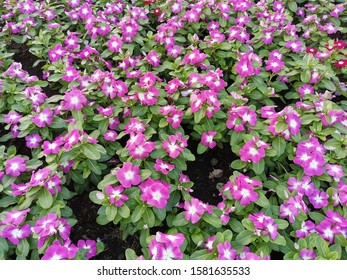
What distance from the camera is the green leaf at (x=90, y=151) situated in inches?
84.5

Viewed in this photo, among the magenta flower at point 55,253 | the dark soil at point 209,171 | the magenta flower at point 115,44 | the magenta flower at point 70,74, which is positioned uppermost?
the magenta flower at point 115,44

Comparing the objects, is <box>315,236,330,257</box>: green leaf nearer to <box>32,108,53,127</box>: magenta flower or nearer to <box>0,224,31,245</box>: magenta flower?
<box>0,224,31,245</box>: magenta flower

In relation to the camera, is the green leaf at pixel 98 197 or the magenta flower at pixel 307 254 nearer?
the magenta flower at pixel 307 254

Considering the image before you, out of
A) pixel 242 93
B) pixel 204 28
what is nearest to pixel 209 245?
pixel 242 93

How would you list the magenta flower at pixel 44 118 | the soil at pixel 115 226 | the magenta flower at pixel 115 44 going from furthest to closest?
the magenta flower at pixel 115 44
the magenta flower at pixel 44 118
the soil at pixel 115 226

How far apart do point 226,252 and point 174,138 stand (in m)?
0.76

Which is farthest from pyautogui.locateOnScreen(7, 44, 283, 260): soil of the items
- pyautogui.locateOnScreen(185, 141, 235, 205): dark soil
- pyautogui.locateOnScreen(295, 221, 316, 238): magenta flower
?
pyautogui.locateOnScreen(295, 221, 316, 238): magenta flower

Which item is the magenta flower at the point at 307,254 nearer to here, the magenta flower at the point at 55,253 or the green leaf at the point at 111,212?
the green leaf at the point at 111,212

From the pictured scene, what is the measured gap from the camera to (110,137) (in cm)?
250

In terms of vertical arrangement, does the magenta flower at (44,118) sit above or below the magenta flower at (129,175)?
above

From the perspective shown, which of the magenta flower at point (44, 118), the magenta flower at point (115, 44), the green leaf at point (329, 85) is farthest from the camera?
the magenta flower at point (115, 44)

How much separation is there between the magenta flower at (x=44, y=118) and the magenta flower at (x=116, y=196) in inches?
32.0

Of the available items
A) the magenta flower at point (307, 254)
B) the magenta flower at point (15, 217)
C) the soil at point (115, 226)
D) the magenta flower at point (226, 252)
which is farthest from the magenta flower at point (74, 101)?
the magenta flower at point (307, 254)
